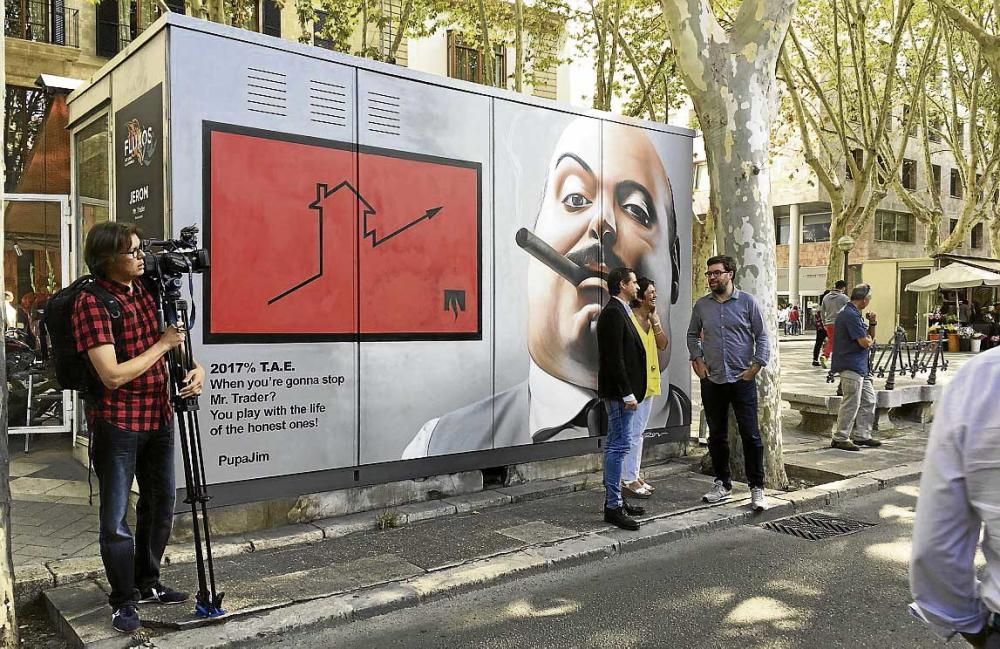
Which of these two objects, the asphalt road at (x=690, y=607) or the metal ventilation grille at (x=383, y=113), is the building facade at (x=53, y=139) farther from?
the asphalt road at (x=690, y=607)

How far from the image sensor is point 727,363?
625cm

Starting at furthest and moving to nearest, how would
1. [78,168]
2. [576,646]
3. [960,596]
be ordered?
1. [78,168]
2. [576,646]
3. [960,596]

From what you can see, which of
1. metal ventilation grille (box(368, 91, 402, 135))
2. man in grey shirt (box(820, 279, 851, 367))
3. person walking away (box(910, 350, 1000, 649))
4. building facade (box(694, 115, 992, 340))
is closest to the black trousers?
man in grey shirt (box(820, 279, 851, 367))

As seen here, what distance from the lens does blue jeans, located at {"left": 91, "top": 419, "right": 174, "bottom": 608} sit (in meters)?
3.78

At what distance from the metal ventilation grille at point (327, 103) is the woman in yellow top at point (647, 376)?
8.76 ft

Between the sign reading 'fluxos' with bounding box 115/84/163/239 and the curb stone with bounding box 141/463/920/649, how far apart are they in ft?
8.57

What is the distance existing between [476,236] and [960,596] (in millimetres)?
5231

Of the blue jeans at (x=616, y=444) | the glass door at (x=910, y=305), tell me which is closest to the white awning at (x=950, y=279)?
the glass door at (x=910, y=305)

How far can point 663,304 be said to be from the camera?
7895 mm

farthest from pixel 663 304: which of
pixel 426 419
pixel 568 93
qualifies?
pixel 568 93

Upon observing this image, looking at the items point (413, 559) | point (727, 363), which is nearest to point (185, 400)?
point (413, 559)

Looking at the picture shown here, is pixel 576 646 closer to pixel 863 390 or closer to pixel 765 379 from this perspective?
pixel 765 379

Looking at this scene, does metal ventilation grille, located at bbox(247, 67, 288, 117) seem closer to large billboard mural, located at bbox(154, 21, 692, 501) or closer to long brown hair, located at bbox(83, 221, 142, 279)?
large billboard mural, located at bbox(154, 21, 692, 501)

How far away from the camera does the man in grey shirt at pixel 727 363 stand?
6.24 meters
